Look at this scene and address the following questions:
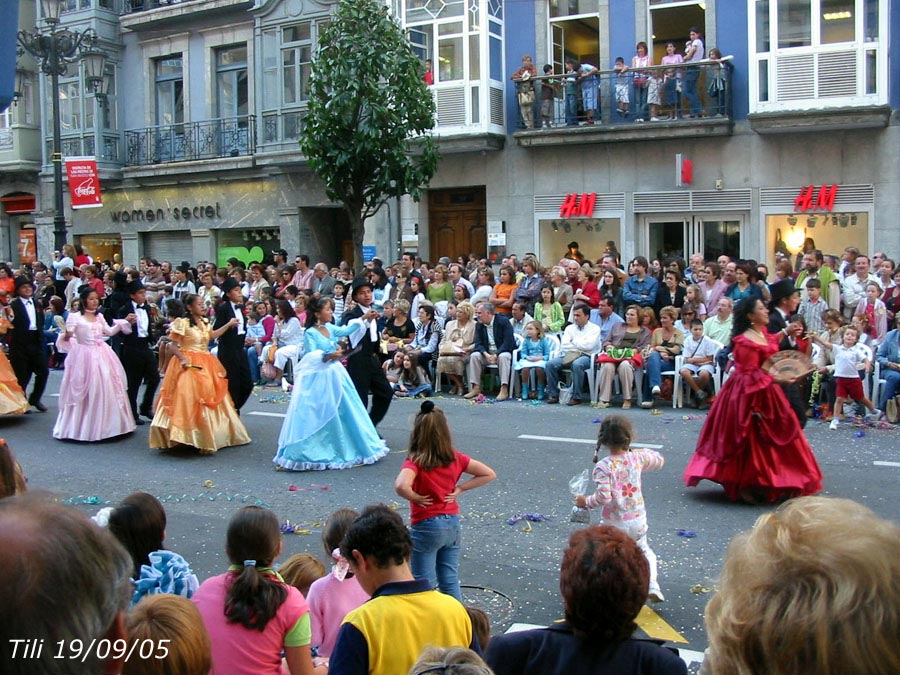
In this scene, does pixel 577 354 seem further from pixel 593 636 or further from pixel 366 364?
pixel 593 636

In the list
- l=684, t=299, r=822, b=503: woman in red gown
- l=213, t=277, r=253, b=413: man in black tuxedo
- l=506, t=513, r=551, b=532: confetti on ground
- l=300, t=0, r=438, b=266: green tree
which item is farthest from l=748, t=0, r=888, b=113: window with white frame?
l=506, t=513, r=551, b=532: confetti on ground

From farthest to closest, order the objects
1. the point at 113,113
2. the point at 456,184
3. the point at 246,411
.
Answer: the point at 113,113
the point at 456,184
the point at 246,411

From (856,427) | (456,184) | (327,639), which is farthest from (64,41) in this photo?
(327,639)

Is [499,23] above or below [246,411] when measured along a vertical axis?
above

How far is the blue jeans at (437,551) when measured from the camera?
5449 millimetres

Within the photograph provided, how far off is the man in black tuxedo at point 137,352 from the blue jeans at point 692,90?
12048mm

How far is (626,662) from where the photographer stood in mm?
2848

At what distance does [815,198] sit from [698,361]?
772cm

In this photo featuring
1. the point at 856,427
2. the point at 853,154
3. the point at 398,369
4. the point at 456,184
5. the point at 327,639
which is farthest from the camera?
A: the point at 456,184

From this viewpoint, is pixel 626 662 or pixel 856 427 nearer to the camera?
pixel 626 662

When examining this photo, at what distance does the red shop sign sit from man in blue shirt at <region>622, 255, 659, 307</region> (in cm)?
675

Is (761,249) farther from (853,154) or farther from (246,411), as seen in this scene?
(246,411)

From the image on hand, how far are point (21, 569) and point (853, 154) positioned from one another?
19.6 metres

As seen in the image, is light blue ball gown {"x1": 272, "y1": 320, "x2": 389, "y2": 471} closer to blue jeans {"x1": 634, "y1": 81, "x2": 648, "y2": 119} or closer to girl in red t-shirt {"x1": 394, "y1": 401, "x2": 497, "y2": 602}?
girl in red t-shirt {"x1": 394, "y1": 401, "x2": 497, "y2": 602}
